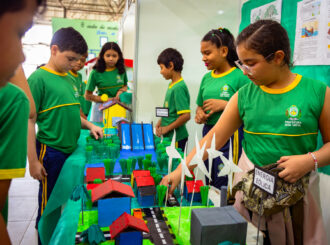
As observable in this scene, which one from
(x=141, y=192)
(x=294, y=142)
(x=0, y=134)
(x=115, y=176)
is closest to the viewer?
(x=0, y=134)

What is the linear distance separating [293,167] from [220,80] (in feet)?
3.91

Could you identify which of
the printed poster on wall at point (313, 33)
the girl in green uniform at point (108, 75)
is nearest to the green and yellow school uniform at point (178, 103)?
the printed poster on wall at point (313, 33)

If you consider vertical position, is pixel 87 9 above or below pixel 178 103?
above

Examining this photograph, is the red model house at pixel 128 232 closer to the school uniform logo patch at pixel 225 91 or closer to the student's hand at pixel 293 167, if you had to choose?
the student's hand at pixel 293 167

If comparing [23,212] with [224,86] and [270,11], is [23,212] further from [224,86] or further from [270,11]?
[270,11]

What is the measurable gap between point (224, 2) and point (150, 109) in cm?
169

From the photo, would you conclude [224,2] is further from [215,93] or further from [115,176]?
[115,176]

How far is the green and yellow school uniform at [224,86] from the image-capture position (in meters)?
2.05

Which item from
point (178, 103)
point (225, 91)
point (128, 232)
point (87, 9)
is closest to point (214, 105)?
point (225, 91)

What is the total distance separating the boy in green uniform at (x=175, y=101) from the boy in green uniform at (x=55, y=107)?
102cm

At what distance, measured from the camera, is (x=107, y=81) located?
3824 mm

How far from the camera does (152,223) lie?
1057 mm

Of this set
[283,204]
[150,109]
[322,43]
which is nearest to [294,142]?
[283,204]

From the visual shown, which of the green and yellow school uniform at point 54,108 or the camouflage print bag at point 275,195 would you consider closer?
the camouflage print bag at point 275,195
